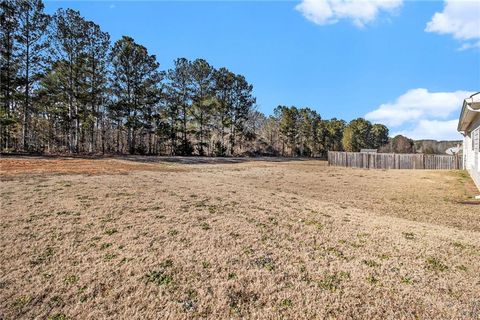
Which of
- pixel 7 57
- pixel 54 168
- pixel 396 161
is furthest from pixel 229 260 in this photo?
pixel 7 57

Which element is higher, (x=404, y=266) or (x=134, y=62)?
(x=134, y=62)

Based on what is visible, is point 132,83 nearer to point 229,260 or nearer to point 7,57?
point 7,57

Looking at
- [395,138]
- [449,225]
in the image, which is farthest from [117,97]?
[395,138]

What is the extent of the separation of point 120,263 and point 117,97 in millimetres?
26747

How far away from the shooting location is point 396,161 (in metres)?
21.3

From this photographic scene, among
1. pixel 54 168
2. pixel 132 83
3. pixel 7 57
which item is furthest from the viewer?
pixel 132 83

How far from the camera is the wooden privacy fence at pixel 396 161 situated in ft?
64.5

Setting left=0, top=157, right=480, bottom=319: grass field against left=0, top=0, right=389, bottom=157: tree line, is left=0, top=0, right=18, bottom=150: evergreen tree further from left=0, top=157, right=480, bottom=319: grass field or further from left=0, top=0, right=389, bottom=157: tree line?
left=0, top=157, right=480, bottom=319: grass field

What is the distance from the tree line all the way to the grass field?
1871 centimetres

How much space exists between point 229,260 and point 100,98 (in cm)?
2644

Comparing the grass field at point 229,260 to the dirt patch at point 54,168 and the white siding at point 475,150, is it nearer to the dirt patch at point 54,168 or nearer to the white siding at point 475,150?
the white siding at point 475,150

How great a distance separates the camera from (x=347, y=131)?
49906 millimetres

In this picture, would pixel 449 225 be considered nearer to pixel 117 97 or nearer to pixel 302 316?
pixel 302 316

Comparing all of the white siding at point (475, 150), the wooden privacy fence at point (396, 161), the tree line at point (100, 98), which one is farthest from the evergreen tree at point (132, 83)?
the white siding at point (475, 150)
